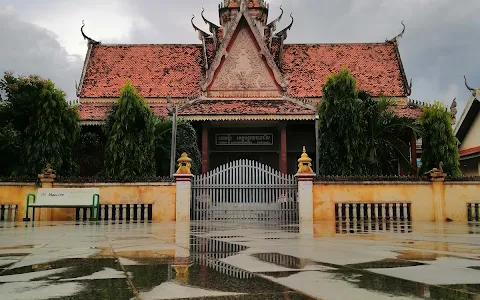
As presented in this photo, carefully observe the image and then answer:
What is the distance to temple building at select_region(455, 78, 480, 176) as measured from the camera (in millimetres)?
20797

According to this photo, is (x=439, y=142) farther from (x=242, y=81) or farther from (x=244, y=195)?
(x=242, y=81)

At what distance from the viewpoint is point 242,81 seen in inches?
743

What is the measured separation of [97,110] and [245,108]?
5.76 metres

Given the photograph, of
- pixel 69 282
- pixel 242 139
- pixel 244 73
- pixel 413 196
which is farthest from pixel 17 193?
pixel 244 73

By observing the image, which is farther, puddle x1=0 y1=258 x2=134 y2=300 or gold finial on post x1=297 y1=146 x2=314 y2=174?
gold finial on post x1=297 y1=146 x2=314 y2=174

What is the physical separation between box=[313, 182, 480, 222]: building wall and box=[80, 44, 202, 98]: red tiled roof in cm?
945

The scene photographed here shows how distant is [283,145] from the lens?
1702 centimetres

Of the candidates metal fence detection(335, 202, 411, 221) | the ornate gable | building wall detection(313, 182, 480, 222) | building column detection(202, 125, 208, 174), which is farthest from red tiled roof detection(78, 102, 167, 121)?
metal fence detection(335, 202, 411, 221)

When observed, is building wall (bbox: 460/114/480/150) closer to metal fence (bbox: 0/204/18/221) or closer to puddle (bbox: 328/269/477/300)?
metal fence (bbox: 0/204/18/221)

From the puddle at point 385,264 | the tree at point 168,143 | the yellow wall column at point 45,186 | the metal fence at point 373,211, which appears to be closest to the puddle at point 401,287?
the puddle at point 385,264

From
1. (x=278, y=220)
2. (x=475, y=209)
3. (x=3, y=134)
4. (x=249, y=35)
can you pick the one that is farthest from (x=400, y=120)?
(x=3, y=134)

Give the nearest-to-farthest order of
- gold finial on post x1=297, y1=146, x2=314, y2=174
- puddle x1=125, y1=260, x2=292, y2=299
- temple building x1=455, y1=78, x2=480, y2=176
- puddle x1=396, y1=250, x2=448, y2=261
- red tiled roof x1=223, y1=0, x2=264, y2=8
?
puddle x1=125, y1=260, x2=292, y2=299
puddle x1=396, y1=250, x2=448, y2=261
gold finial on post x1=297, y1=146, x2=314, y2=174
temple building x1=455, y1=78, x2=480, y2=176
red tiled roof x1=223, y1=0, x2=264, y2=8

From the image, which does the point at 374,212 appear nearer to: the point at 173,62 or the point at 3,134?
the point at 3,134

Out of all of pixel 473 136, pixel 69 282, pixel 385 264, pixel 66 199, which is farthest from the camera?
pixel 473 136
